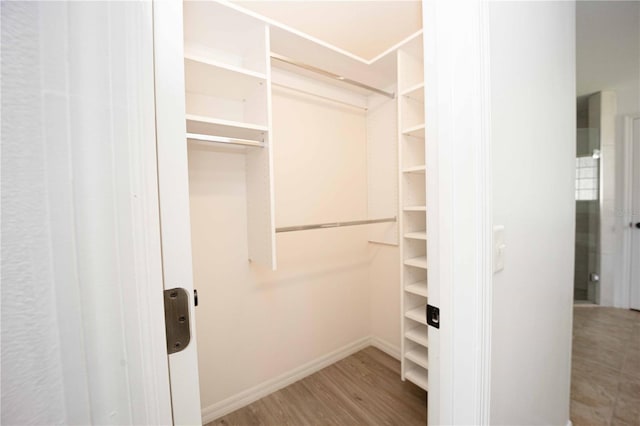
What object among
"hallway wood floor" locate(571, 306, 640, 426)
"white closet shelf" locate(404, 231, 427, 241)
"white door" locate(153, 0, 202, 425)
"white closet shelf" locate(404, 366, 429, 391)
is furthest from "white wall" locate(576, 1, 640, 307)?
"white door" locate(153, 0, 202, 425)

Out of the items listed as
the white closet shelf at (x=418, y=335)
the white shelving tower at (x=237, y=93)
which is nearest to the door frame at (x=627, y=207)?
the white closet shelf at (x=418, y=335)

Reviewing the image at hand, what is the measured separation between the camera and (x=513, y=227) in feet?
2.85

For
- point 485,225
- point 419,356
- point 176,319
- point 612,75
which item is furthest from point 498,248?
point 612,75

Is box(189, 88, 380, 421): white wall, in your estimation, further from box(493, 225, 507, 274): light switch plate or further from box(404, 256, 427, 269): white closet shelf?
box(493, 225, 507, 274): light switch plate

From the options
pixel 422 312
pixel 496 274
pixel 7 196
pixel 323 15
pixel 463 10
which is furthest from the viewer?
pixel 422 312

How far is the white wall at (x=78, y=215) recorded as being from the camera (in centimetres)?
26

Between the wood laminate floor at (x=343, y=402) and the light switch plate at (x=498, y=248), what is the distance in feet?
4.51

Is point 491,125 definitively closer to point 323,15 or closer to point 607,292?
point 323,15

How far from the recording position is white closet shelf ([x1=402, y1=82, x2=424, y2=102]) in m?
1.62

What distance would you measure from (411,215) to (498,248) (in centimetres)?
106

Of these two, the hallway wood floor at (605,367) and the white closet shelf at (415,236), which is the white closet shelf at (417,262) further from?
the hallway wood floor at (605,367)

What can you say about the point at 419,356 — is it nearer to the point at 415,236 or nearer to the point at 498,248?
the point at 415,236

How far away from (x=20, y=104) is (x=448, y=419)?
1.08m

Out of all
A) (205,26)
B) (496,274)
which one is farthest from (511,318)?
(205,26)
